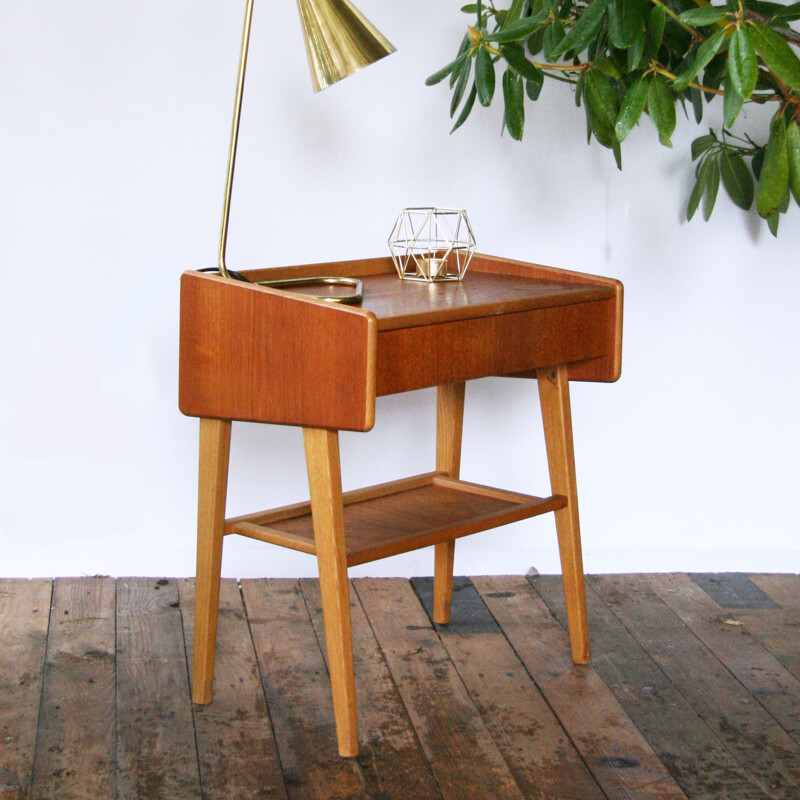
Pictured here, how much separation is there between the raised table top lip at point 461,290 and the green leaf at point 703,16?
1.86 ft

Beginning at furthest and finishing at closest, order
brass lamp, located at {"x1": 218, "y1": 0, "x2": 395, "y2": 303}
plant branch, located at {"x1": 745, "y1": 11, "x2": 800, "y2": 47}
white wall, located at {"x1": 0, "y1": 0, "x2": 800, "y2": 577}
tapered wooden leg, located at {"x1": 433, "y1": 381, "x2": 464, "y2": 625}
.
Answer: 1. white wall, located at {"x1": 0, "y1": 0, "x2": 800, "y2": 577}
2. tapered wooden leg, located at {"x1": 433, "y1": 381, "x2": 464, "y2": 625}
3. plant branch, located at {"x1": 745, "y1": 11, "x2": 800, "y2": 47}
4. brass lamp, located at {"x1": 218, "y1": 0, "x2": 395, "y2": 303}

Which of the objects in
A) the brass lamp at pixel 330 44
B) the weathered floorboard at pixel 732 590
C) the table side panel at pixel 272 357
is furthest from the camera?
the weathered floorboard at pixel 732 590

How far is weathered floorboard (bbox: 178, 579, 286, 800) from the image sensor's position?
6.67 feet

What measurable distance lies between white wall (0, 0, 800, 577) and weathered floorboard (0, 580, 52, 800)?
15 centimetres

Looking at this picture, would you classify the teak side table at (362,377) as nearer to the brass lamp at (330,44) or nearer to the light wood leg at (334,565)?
the light wood leg at (334,565)

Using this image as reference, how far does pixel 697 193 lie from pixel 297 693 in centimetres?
157

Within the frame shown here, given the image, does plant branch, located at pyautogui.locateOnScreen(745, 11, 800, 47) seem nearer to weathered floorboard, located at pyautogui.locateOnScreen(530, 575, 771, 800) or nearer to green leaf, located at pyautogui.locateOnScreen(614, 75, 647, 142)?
green leaf, located at pyautogui.locateOnScreen(614, 75, 647, 142)

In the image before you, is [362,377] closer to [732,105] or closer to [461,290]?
[461,290]

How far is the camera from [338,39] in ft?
7.14

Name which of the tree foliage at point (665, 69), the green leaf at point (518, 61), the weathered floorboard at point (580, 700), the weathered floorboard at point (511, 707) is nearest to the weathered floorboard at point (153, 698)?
the weathered floorboard at point (511, 707)

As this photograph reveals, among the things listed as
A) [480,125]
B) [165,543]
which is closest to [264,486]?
[165,543]

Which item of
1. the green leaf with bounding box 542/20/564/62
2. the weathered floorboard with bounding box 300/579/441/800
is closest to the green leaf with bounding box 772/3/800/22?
the green leaf with bounding box 542/20/564/62

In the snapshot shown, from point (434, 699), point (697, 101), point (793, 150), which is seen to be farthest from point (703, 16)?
point (434, 699)

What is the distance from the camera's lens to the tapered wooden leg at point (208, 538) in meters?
2.25
